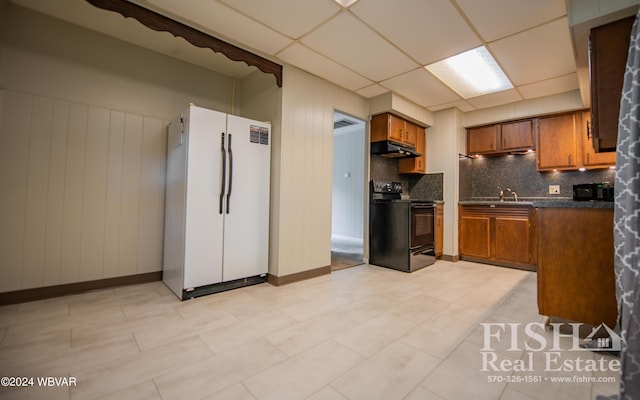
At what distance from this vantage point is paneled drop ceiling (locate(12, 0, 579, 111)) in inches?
86.5

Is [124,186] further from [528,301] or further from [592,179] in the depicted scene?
[592,179]

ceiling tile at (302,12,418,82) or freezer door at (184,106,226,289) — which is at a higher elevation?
ceiling tile at (302,12,418,82)

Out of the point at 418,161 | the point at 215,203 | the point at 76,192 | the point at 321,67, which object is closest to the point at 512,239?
the point at 418,161

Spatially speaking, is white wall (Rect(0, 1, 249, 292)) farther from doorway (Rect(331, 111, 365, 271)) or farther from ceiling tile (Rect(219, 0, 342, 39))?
doorway (Rect(331, 111, 365, 271))

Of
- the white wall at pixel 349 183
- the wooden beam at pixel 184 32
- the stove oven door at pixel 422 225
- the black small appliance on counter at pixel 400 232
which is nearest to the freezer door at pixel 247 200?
the wooden beam at pixel 184 32

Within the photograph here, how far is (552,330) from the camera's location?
2072 millimetres

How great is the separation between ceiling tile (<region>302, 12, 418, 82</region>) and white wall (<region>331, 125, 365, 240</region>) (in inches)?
139

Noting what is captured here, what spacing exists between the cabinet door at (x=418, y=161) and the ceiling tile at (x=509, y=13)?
7.51ft

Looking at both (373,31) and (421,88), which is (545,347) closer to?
(373,31)

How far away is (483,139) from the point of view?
4652mm

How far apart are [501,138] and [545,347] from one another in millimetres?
3640

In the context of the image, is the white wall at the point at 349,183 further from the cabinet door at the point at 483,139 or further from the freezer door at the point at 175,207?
the freezer door at the point at 175,207

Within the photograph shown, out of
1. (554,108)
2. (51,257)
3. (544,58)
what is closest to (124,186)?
(51,257)

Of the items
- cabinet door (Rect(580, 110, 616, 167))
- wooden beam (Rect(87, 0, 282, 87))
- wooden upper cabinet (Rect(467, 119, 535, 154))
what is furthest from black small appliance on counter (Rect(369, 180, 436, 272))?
wooden beam (Rect(87, 0, 282, 87))
